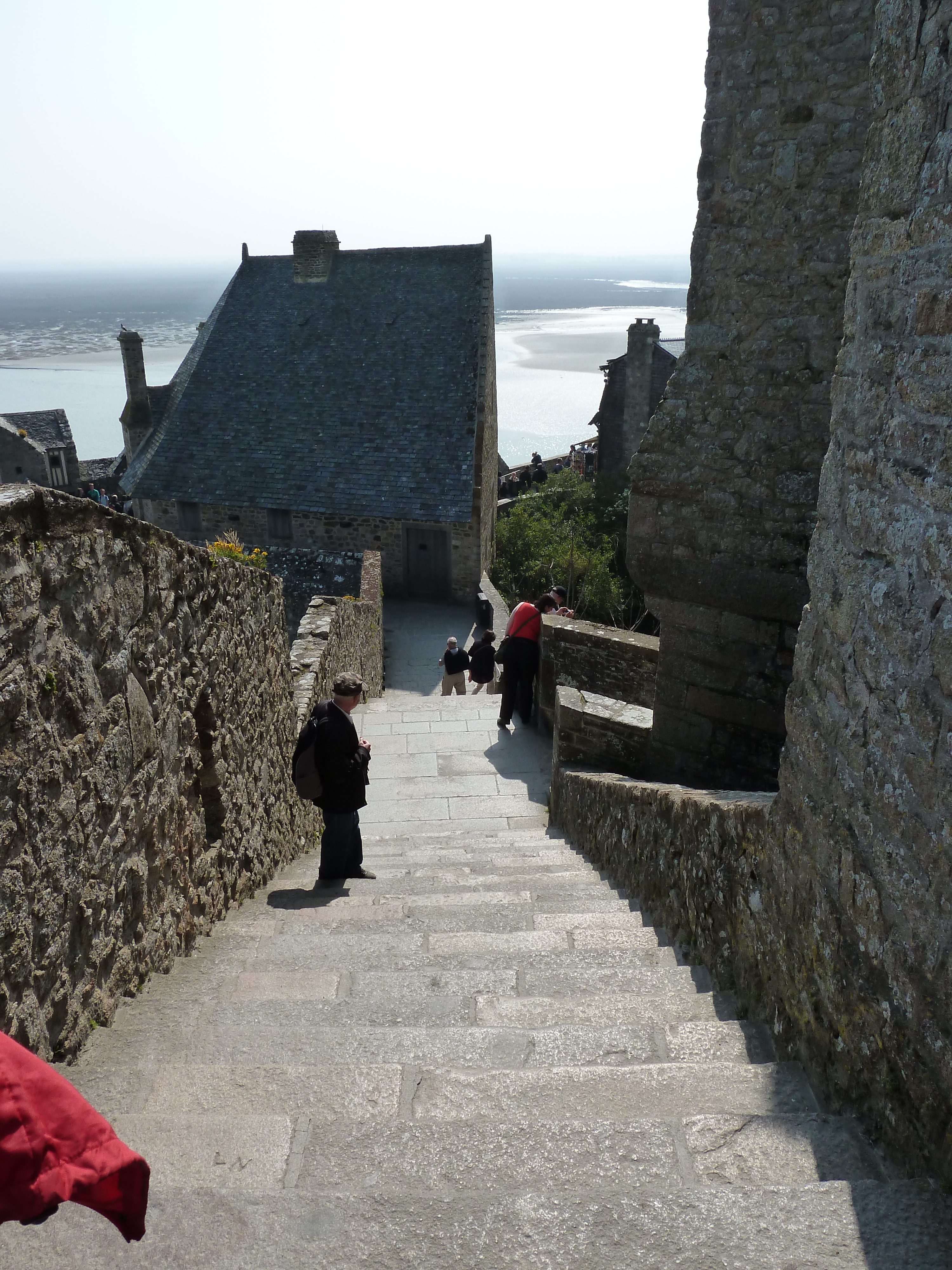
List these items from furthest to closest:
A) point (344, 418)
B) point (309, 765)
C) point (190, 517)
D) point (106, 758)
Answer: point (190, 517)
point (344, 418)
point (309, 765)
point (106, 758)

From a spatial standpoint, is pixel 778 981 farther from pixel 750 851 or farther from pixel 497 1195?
Result: pixel 497 1195

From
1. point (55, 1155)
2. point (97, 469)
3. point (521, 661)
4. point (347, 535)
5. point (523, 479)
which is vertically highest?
point (55, 1155)

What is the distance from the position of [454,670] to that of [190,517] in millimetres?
12067

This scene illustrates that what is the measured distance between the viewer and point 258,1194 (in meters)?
1.88

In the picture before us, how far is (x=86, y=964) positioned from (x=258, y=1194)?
1102 millimetres

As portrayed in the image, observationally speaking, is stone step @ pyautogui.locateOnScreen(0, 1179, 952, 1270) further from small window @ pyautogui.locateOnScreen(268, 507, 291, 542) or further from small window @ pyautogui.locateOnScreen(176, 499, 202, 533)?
small window @ pyautogui.locateOnScreen(176, 499, 202, 533)

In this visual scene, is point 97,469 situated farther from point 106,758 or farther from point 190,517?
point 106,758

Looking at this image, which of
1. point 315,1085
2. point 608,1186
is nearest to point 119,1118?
point 315,1085

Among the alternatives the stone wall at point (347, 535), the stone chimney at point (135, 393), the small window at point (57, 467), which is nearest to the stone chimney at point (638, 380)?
the stone wall at point (347, 535)

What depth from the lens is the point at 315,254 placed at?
23.0 metres

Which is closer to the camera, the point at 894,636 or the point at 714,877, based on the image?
the point at 894,636

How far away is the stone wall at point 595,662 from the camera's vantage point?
8164 mm

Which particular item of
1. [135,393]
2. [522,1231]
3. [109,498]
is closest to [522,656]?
[522,1231]

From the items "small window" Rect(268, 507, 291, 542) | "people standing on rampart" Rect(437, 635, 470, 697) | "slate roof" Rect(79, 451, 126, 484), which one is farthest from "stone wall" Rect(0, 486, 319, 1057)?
"slate roof" Rect(79, 451, 126, 484)
